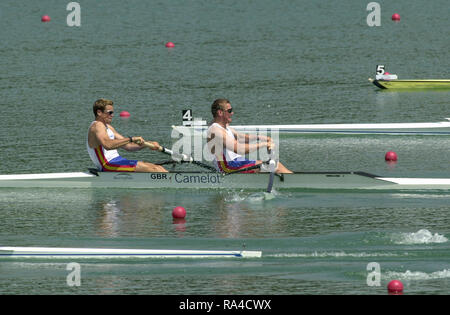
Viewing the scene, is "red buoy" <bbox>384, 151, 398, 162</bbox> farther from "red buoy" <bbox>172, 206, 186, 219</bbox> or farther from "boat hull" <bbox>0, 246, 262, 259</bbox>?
"boat hull" <bbox>0, 246, 262, 259</bbox>

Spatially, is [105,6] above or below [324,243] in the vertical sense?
above

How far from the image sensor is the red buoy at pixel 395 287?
13.8 metres

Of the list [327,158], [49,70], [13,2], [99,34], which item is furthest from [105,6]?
[327,158]

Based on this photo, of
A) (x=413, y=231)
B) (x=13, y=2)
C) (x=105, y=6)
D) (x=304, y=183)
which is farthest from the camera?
(x=13, y=2)

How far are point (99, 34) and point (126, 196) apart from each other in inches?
1411

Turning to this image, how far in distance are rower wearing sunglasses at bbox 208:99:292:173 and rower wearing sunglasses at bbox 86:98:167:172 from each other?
1162 millimetres

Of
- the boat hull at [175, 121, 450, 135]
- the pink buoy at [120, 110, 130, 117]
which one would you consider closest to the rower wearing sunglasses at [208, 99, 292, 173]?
the boat hull at [175, 121, 450, 135]

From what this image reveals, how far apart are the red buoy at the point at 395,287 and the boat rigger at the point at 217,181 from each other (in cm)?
693

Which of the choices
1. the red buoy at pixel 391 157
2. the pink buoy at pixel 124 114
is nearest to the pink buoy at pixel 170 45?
the pink buoy at pixel 124 114

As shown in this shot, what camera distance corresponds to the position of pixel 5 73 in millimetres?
42531

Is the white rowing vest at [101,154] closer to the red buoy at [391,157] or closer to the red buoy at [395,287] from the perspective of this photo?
the red buoy at [391,157]

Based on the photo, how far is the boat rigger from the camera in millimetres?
20734
